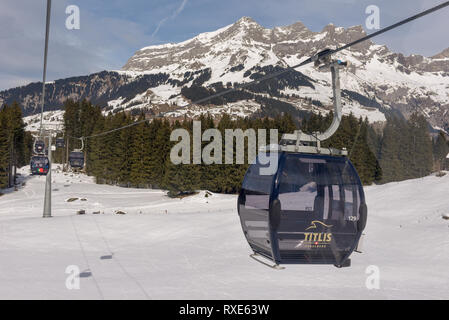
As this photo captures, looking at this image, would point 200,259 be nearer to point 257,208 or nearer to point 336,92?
point 257,208

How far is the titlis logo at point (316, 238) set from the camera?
7.34m

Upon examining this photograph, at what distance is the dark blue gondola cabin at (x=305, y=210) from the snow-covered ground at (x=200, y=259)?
0.95 metres

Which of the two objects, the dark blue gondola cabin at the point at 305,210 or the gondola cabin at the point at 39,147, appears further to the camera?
the gondola cabin at the point at 39,147

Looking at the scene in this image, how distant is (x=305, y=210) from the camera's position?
831 centimetres

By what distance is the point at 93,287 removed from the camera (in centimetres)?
770

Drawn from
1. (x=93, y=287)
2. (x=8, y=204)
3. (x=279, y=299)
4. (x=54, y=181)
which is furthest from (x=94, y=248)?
(x=54, y=181)

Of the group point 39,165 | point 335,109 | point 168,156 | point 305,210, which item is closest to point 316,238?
point 305,210

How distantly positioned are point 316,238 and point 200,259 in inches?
223

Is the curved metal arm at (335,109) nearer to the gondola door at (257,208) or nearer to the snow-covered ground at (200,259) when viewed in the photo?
the gondola door at (257,208)

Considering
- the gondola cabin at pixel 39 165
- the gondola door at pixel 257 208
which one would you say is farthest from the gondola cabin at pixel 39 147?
the gondola door at pixel 257 208

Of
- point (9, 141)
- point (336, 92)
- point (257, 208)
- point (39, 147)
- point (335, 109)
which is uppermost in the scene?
point (9, 141)

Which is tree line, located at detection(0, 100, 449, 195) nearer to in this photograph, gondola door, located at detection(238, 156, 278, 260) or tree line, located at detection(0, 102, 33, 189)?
tree line, located at detection(0, 102, 33, 189)

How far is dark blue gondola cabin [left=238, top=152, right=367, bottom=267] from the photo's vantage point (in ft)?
A: 23.6

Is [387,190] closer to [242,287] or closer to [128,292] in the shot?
[242,287]
